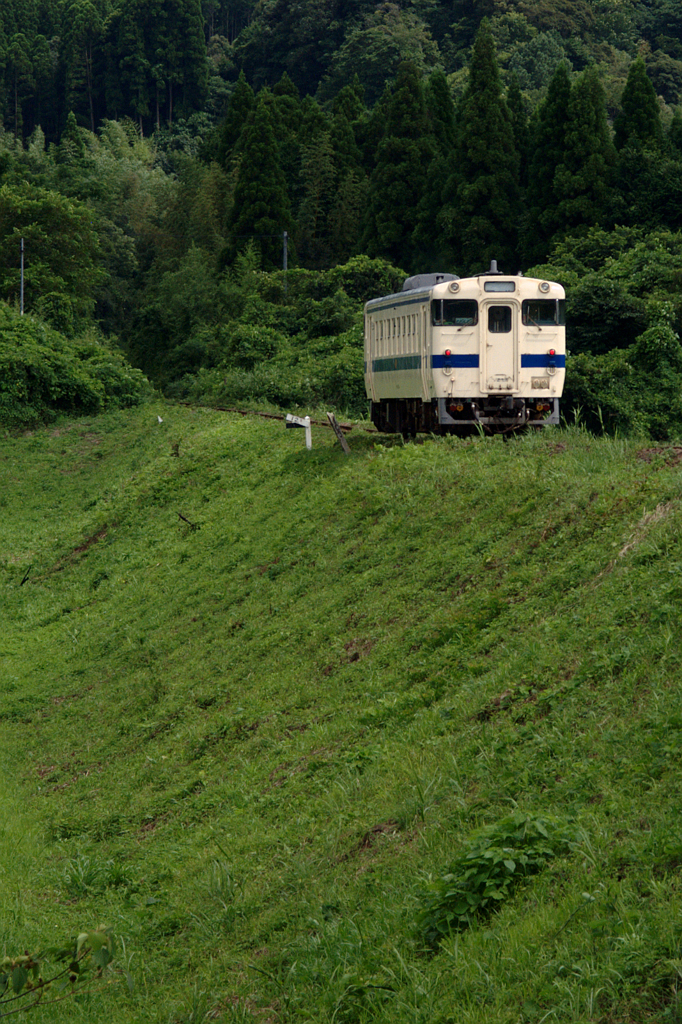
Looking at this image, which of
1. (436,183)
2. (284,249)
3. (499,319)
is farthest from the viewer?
(284,249)

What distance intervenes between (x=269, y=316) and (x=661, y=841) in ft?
134

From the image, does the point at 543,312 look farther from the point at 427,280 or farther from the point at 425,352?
the point at 427,280

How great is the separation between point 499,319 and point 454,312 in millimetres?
781

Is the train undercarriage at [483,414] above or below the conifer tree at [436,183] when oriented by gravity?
below

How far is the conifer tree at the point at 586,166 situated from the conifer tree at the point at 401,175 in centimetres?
864

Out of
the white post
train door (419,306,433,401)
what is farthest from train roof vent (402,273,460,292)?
the white post

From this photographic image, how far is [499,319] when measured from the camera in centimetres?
1869

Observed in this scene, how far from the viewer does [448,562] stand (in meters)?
12.6

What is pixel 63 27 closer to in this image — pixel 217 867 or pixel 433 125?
pixel 433 125

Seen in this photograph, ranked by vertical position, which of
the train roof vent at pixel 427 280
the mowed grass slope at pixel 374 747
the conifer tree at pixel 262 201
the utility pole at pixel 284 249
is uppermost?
the conifer tree at pixel 262 201

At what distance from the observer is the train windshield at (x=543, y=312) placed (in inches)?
739

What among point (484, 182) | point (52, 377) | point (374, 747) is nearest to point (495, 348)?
point (374, 747)

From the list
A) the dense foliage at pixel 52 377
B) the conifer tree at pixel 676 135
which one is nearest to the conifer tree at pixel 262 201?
the dense foliage at pixel 52 377

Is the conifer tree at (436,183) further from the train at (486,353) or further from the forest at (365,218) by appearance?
the train at (486,353)
